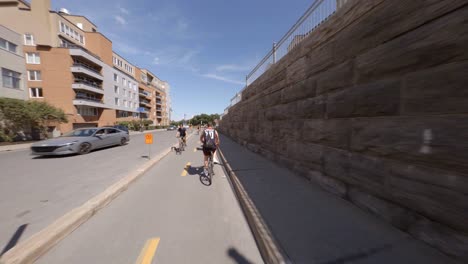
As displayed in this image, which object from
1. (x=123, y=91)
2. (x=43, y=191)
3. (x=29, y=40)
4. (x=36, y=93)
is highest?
(x=29, y=40)

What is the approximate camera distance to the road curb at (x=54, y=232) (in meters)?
2.10

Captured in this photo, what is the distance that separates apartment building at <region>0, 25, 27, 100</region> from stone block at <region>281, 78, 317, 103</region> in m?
28.5

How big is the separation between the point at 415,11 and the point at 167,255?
474 cm

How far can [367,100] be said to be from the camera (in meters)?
2.99

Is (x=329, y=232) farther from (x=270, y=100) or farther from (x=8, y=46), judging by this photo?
(x=8, y=46)

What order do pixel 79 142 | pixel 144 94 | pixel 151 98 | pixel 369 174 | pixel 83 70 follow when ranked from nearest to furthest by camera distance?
pixel 369 174 → pixel 79 142 → pixel 83 70 → pixel 144 94 → pixel 151 98

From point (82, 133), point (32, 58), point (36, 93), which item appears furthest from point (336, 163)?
point (32, 58)

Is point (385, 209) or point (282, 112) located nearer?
point (385, 209)

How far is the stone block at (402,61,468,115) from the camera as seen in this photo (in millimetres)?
1938

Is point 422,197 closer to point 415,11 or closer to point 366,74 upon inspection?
point 366,74

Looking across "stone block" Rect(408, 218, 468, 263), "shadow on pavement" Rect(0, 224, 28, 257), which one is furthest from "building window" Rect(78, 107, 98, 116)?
"stone block" Rect(408, 218, 468, 263)

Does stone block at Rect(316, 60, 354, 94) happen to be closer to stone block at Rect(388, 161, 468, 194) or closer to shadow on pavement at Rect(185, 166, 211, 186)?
stone block at Rect(388, 161, 468, 194)

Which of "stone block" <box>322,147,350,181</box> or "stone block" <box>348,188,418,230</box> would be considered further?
"stone block" <box>322,147,350,181</box>

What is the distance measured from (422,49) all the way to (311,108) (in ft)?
7.62
